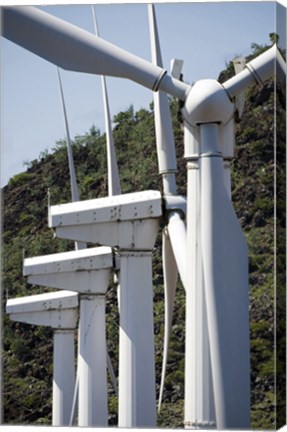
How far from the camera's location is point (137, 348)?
17.2m

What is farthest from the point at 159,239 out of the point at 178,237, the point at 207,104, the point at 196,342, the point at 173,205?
the point at 207,104

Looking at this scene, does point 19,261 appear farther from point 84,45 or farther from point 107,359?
point 84,45

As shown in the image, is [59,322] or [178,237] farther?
[59,322]

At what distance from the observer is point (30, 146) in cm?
2658

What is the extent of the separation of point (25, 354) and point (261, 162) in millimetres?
A: 6380

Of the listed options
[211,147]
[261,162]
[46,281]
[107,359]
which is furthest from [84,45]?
[261,162]

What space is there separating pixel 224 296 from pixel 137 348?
12.9ft

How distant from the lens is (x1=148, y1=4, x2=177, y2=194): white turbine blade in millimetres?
17625

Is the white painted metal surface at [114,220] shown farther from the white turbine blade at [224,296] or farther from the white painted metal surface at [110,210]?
the white turbine blade at [224,296]

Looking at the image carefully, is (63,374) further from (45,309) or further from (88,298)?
(88,298)

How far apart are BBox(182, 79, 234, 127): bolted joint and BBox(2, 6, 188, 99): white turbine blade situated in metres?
0.24

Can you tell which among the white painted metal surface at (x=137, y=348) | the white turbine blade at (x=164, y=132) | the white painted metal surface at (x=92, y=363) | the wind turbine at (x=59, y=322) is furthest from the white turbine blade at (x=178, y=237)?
the wind turbine at (x=59, y=322)

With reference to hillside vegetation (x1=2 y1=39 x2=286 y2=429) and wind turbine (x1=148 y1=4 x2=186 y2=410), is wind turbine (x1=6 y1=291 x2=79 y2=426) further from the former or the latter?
wind turbine (x1=148 y1=4 x2=186 y2=410)

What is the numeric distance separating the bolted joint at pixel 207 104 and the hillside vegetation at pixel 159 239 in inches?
23.0
